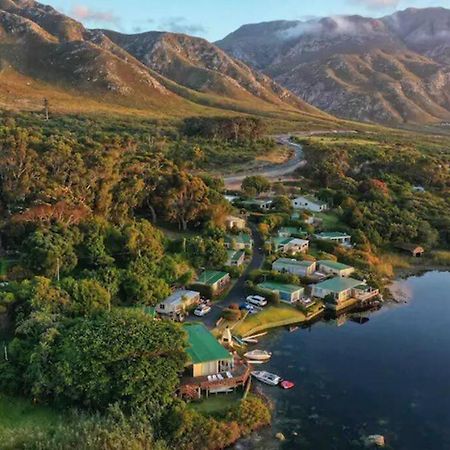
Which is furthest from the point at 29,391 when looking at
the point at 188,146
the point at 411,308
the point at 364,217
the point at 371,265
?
the point at 188,146

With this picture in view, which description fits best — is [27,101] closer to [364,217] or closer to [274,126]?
[274,126]

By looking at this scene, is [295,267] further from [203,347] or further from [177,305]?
[203,347]

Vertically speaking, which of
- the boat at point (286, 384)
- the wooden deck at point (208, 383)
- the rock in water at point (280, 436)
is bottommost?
the rock in water at point (280, 436)

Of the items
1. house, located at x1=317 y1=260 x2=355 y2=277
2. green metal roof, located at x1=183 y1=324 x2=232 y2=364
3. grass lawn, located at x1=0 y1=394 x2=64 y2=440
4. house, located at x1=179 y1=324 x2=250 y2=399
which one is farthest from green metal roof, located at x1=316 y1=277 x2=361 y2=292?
grass lawn, located at x1=0 y1=394 x2=64 y2=440

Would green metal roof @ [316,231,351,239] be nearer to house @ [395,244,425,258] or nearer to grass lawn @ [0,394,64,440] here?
house @ [395,244,425,258]

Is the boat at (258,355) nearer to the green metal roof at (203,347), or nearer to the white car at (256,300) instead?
the green metal roof at (203,347)

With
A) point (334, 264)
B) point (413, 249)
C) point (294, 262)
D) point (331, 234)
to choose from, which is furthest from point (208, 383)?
point (413, 249)

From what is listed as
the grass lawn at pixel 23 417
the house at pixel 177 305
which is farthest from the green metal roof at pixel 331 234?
the grass lawn at pixel 23 417
